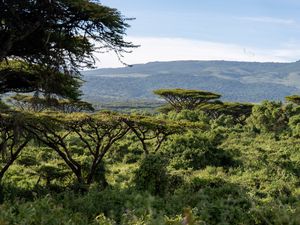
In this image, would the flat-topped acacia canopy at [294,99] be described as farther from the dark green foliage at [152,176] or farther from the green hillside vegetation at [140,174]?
the dark green foliage at [152,176]

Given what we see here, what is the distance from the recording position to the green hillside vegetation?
7.72 metres

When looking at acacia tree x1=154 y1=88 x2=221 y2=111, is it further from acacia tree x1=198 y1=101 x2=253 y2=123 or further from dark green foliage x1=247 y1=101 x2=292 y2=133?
dark green foliage x1=247 y1=101 x2=292 y2=133

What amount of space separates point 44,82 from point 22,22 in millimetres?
2858

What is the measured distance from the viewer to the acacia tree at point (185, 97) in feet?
222

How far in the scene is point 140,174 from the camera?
2158cm

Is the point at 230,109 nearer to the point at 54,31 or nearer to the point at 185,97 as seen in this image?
the point at 185,97

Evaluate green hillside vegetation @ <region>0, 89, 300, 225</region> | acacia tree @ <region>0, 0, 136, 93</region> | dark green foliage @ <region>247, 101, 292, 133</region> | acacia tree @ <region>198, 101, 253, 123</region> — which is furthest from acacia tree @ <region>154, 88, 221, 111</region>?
acacia tree @ <region>0, 0, 136, 93</region>

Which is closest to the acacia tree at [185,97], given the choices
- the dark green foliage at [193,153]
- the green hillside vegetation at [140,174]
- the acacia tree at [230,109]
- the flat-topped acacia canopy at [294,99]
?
the acacia tree at [230,109]

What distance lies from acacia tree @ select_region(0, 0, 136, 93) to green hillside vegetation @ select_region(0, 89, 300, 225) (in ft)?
7.98

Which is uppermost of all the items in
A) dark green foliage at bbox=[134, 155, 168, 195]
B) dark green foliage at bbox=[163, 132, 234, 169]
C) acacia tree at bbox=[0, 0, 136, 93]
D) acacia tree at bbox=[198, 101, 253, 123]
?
acacia tree at bbox=[0, 0, 136, 93]

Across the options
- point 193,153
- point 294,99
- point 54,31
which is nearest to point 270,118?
point 294,99

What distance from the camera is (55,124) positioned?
19531 millimetres

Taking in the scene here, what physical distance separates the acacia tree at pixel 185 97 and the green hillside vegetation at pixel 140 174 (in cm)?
1473

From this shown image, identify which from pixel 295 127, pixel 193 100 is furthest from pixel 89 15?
pixel 193 100
